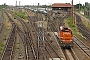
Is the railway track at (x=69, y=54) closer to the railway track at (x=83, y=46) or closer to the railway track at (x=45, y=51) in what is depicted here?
the railway track at (x=45, y=51)

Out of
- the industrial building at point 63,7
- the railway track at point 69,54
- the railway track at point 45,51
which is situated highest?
the industrial building at point 63,7

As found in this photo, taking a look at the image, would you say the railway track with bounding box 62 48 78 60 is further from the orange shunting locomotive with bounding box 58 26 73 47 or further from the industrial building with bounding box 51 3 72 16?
the industrial building with bounding box 51 3 72 16

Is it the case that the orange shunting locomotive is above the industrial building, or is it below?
below

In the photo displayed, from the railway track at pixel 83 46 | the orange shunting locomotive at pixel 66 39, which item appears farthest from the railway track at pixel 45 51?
the railway track at pixel 83 46

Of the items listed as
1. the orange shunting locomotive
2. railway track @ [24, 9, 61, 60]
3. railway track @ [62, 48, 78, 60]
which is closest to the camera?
railway track @ [24, 9, 61, 60]

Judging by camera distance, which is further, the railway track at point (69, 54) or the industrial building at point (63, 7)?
the industrial building at point (63, 7)

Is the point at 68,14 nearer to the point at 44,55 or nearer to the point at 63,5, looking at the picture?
the point at 63,5

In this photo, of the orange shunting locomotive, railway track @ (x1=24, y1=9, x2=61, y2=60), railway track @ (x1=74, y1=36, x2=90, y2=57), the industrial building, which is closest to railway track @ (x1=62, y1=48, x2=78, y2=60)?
the orange shunting locomotive

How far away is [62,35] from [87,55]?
5.05 meters

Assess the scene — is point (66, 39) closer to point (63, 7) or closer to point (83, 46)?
point (83, 46)

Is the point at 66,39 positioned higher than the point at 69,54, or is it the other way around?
the point at 66,39

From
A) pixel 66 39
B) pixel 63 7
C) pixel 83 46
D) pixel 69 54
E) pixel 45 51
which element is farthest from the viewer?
pixel 63 7

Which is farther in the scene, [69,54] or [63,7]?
[63,7]

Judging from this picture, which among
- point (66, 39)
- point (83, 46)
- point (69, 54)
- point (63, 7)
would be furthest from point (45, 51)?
point (63, 7)
